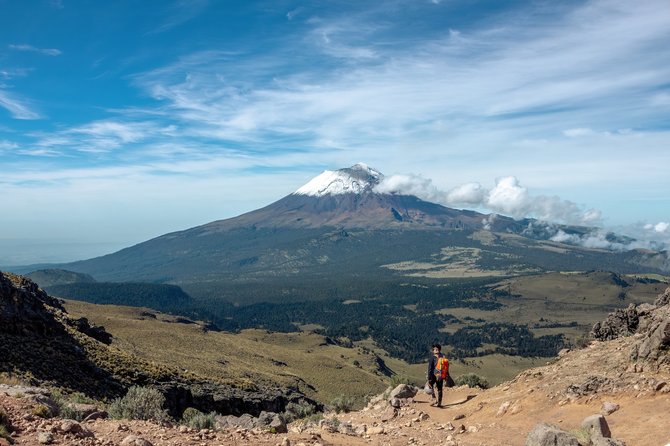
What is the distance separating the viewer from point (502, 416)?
50.5ft

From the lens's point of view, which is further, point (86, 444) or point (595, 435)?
point (595, 435)

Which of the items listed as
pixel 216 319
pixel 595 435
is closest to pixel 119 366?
pixel 595 435

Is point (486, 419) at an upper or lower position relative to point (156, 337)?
upper

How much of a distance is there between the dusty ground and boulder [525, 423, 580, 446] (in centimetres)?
170

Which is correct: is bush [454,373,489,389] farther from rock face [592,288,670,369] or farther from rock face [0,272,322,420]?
rock face [0,272,322,420]

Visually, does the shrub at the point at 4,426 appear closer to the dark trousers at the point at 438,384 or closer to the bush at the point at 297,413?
the dark trousers at the point at 438,384

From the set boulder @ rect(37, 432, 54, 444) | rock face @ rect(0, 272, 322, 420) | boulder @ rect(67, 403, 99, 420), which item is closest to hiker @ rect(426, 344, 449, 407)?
boulder @ rect(67, 403, 99, 420)

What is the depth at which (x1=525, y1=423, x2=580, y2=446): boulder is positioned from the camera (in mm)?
10484

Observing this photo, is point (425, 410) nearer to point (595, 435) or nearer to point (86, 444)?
point (595, 435)

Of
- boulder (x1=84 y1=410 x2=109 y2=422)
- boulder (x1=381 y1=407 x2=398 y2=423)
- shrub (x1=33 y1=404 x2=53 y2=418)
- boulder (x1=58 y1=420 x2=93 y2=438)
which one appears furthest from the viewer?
boulder (x1=381 y1=407 x2=398 y2=423)

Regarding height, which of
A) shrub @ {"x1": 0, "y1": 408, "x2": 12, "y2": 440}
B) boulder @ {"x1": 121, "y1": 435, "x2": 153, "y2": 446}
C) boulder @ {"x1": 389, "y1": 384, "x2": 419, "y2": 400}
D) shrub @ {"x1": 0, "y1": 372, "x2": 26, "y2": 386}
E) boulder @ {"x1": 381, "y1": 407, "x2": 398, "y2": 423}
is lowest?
boulder @ {"x1": 389, "y1": 384, "x2": 419, "y2": 400}

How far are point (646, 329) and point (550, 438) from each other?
34.5 feet

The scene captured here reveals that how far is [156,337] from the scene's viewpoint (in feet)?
213

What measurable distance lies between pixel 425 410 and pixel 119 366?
23218 millimetres
